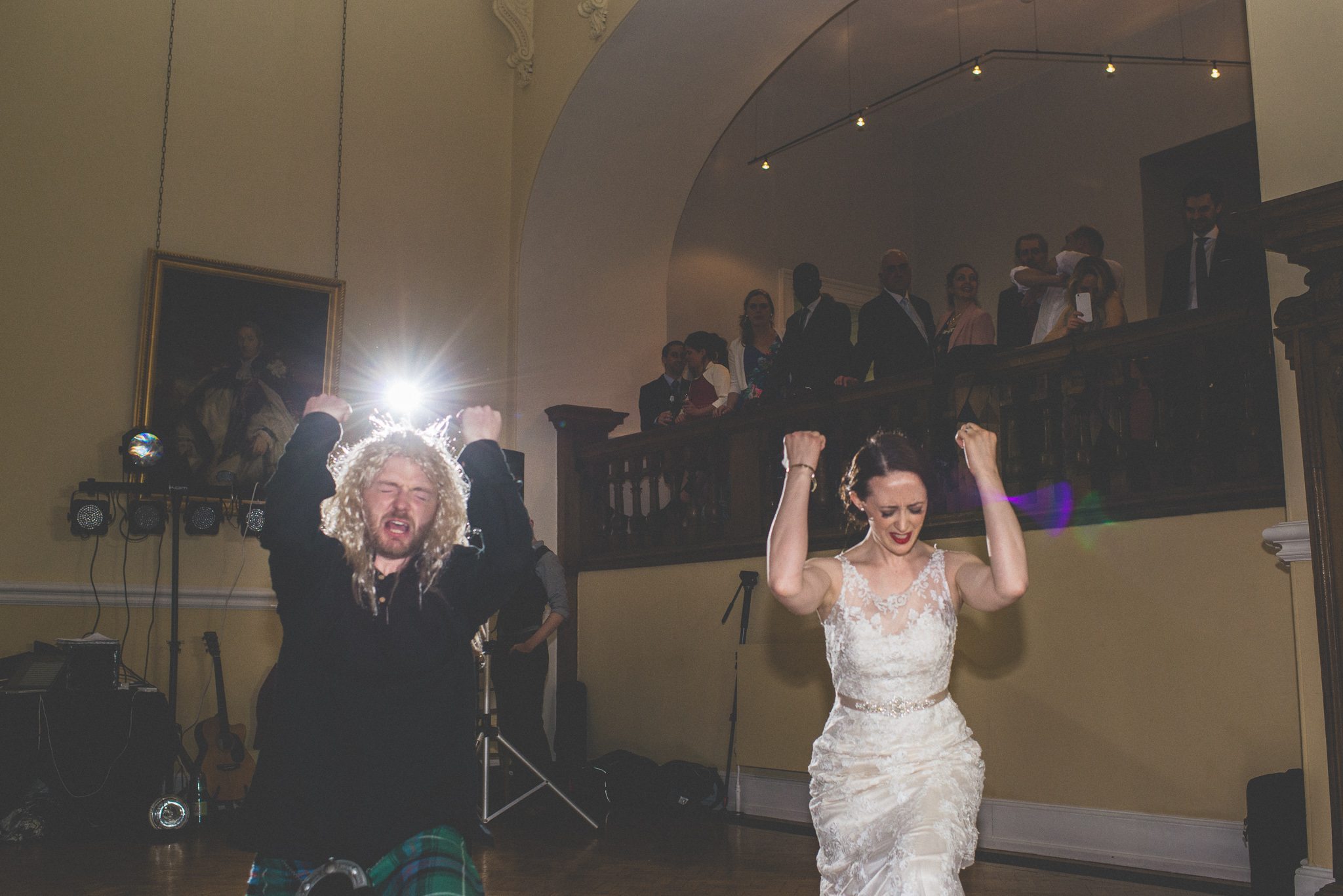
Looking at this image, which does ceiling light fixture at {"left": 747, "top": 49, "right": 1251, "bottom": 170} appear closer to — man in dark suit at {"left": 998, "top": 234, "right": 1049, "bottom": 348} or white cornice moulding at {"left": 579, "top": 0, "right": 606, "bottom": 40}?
white cornice moulding at {"left": 579, "top": 0, "right": 606, "bottom": 40}

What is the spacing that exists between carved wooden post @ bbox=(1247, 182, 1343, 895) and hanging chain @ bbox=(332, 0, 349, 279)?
6.17m

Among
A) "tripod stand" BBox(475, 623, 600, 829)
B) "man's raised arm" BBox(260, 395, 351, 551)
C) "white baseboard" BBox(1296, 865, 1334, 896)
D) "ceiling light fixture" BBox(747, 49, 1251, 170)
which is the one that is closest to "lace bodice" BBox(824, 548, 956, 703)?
"man's raised arm" BBox(260, 395, 351, 551)

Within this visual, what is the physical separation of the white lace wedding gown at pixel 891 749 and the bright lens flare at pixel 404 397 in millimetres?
5855

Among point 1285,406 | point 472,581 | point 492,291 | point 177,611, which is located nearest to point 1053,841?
point 1285,406

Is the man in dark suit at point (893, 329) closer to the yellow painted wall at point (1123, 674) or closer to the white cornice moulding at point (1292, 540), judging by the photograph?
the yellow painted wall at point (1123, 674)

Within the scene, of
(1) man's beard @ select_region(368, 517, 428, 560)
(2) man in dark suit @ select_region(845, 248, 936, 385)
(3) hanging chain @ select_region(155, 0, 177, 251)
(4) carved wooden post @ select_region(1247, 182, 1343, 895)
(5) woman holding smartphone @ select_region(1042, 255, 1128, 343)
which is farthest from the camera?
(3) hanging chain @ select_region(155, 0, 177, 251)

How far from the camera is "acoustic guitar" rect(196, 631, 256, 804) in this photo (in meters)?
7.04

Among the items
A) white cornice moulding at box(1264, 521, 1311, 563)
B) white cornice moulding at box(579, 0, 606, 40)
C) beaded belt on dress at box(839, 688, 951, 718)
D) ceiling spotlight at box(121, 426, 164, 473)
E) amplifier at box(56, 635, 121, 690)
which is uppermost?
white cornice moulding at box(579, 0, 606, 40)

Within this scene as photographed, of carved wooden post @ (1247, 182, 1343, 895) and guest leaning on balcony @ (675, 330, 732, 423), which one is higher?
guest leaning on balcony @ (675, 330, 732, 423)

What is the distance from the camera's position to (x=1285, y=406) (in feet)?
13.9

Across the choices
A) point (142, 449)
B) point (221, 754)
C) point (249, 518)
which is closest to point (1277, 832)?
point (221, 754)

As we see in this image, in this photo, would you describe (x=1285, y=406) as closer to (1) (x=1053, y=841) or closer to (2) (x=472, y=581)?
(1) (x=1053, y=841)

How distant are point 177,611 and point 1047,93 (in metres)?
8.45

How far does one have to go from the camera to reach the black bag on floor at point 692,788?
714 cm
